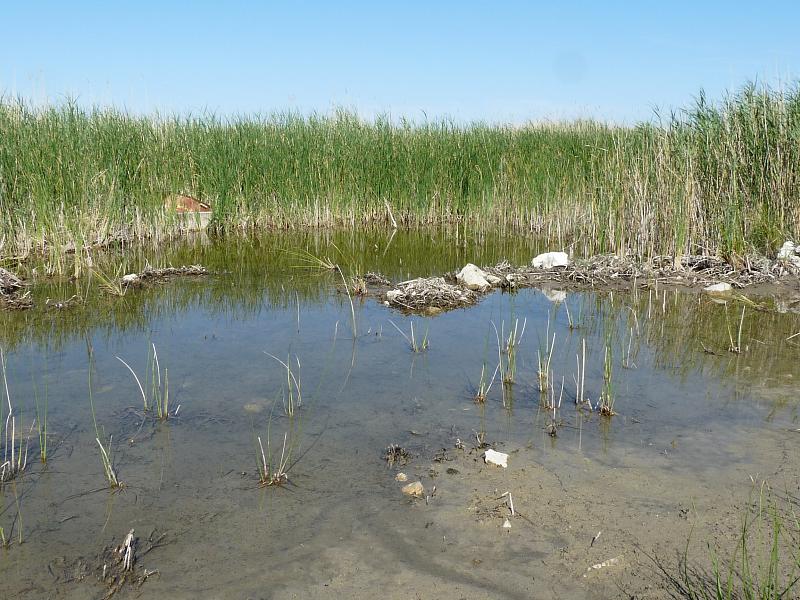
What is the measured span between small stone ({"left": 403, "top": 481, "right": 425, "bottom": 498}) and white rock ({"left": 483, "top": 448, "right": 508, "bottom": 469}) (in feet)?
1.56

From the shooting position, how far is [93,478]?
3.69 metres

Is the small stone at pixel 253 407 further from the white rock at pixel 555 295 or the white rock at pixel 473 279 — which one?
the white rock at pixel 555 295

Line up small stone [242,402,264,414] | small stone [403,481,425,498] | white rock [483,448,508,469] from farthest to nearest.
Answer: small stone [242,402,264,414]
white rock [483,448,508,469]
small stone [403,481,425,498]

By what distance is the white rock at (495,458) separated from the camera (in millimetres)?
3822

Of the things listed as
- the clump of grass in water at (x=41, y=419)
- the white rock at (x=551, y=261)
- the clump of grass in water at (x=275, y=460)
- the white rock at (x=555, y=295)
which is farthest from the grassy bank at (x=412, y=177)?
the clump of grass in water at (x=275, y=460)

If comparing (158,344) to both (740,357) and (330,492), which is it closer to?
(330,492)

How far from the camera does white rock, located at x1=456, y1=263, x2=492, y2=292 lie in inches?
324

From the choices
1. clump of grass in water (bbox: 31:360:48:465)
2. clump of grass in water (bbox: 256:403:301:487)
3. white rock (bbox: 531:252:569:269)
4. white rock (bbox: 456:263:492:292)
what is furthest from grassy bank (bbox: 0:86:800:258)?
clump of grass in water (bbox: 256:403:301:487)

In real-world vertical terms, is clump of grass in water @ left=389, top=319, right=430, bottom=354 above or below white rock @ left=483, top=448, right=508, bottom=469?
above

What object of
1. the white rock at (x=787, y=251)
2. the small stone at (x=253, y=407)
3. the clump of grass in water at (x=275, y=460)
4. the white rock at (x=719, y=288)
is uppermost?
the white rock at (x=787, y=251)

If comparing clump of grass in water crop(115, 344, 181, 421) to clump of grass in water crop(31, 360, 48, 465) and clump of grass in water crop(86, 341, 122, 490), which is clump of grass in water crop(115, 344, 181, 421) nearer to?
clump of grass in water crop(86, 341, 122, 490)

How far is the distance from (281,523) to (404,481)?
0.71 meters

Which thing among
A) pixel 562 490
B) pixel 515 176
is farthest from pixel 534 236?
pixel 562 490

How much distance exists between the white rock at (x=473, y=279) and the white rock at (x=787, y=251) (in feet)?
12.2
